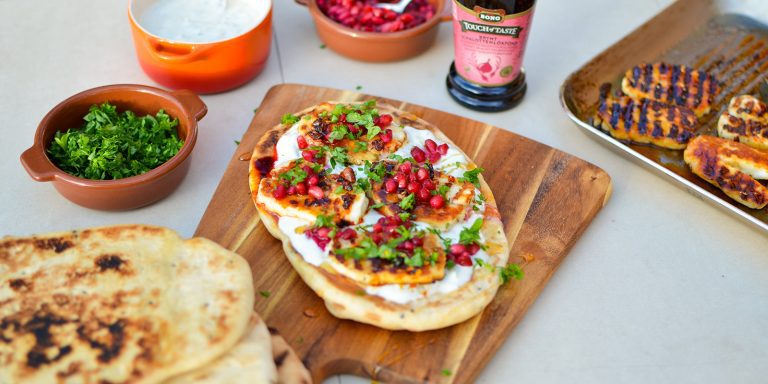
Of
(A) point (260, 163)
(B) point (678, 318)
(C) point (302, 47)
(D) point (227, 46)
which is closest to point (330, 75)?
(C) point (302, 47)

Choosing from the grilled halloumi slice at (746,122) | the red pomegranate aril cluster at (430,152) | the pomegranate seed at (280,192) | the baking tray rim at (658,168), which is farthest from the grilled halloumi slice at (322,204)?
the grilled halloumi slice at (746,122)

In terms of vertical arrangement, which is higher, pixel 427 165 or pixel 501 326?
pixel 427 165

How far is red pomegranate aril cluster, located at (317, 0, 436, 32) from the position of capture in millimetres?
4738

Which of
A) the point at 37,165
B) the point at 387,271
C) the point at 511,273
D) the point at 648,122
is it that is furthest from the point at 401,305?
the point at 648,122

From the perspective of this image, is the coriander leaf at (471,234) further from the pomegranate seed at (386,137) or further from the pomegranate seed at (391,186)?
the pomegranate seed at (386,137)

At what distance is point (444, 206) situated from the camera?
11.3 ft

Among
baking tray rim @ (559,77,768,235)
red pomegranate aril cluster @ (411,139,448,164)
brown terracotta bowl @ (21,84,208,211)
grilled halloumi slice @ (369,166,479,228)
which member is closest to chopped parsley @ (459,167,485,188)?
grilled halloumi slice @ (369,166,479,228)

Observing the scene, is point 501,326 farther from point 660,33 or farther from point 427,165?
point 660,33

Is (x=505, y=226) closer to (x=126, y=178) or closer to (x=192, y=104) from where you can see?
(x=192, y=104)

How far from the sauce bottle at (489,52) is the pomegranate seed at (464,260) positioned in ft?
5.06

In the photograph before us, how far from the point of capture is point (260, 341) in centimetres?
282

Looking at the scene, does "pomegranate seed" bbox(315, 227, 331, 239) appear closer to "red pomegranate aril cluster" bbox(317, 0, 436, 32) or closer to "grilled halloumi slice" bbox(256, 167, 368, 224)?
"grilled halloumi slice" bbox(256, 167, 368, 224)

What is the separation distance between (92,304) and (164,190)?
108 centimetres

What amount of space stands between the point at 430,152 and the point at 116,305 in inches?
68.9
